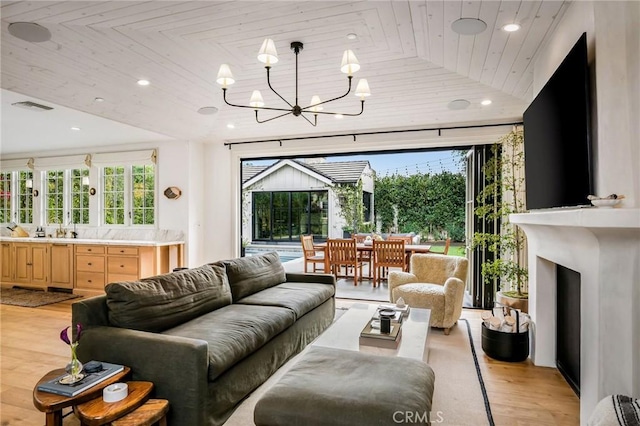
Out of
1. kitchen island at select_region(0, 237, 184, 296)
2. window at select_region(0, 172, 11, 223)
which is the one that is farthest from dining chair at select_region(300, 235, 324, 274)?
window at select_region(0, 172, 11, 223)

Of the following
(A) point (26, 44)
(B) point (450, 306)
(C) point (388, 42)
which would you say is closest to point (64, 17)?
(A) point (26, 44)

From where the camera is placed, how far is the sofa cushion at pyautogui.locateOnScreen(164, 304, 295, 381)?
226 centimetres

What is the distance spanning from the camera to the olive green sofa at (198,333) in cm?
209

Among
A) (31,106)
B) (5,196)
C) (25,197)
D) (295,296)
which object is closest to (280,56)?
(295,296)

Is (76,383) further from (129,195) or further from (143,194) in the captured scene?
(129,195)

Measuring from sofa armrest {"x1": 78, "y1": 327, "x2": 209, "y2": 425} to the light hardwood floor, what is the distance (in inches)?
29.1

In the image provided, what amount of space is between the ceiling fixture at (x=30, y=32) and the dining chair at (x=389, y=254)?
5.00 metres

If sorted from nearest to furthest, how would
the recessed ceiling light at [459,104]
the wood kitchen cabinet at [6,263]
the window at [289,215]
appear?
the recessed ceiling light at [459,104] < the wood kitchen cabinet at [6,263] < the window at [289,215]

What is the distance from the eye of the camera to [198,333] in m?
2.48

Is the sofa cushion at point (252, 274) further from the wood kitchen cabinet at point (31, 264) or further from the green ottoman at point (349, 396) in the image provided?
the wood kitchen cabinet at point (31, 264)

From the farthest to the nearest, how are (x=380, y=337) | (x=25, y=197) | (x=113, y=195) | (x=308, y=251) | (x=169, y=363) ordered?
(x=25, y=197) → (x=308, y=251) → (x=113, y=195) → (x=380, y=337) → (x=169, y=363)

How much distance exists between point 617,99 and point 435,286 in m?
2.78

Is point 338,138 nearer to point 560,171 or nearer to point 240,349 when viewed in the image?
point 560,171

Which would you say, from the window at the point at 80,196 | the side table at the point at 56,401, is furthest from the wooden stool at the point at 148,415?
the window at the point at 80,196
